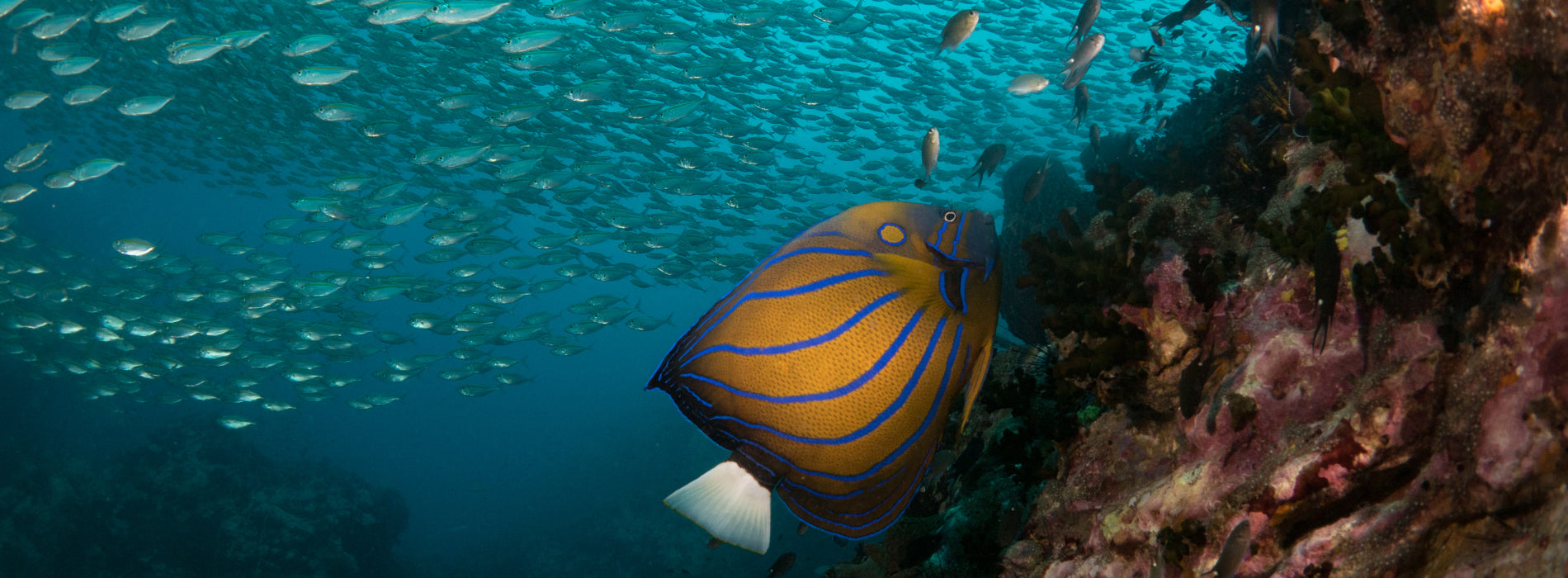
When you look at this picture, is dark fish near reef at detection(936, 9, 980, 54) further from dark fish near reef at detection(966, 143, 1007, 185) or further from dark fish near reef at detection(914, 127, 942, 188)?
dark fish near reef at detection(966, 143, 1007, 185)

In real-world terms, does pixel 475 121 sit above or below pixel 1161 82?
below

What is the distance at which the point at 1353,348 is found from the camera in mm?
1519

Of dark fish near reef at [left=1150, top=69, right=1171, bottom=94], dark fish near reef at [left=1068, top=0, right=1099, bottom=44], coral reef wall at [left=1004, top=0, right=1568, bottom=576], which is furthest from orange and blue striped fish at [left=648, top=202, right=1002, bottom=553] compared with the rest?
dark fish near reef at [left=1150, top=69, right=1171, bottom=94]

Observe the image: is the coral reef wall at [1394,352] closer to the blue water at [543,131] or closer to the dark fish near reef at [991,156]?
the dark fish near reef at [991,156]

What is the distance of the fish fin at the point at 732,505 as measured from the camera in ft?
3.91

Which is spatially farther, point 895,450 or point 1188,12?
point 1188,12

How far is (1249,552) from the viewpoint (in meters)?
1.46

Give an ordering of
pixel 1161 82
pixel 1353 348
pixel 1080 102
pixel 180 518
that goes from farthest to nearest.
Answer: pixel 180 518, pixel 1161 82, pixel 1080 102, pixel 1353 348

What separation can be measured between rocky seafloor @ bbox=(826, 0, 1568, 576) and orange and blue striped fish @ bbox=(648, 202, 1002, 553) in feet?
2.77

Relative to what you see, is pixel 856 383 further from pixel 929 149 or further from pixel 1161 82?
pixel 1161 82

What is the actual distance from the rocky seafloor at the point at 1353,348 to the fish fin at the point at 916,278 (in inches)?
36.6

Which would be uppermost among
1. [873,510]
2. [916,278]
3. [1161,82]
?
[916,278]

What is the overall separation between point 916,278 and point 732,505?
1.90 feet

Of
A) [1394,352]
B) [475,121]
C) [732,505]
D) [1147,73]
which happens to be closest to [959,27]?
[1147,73]
